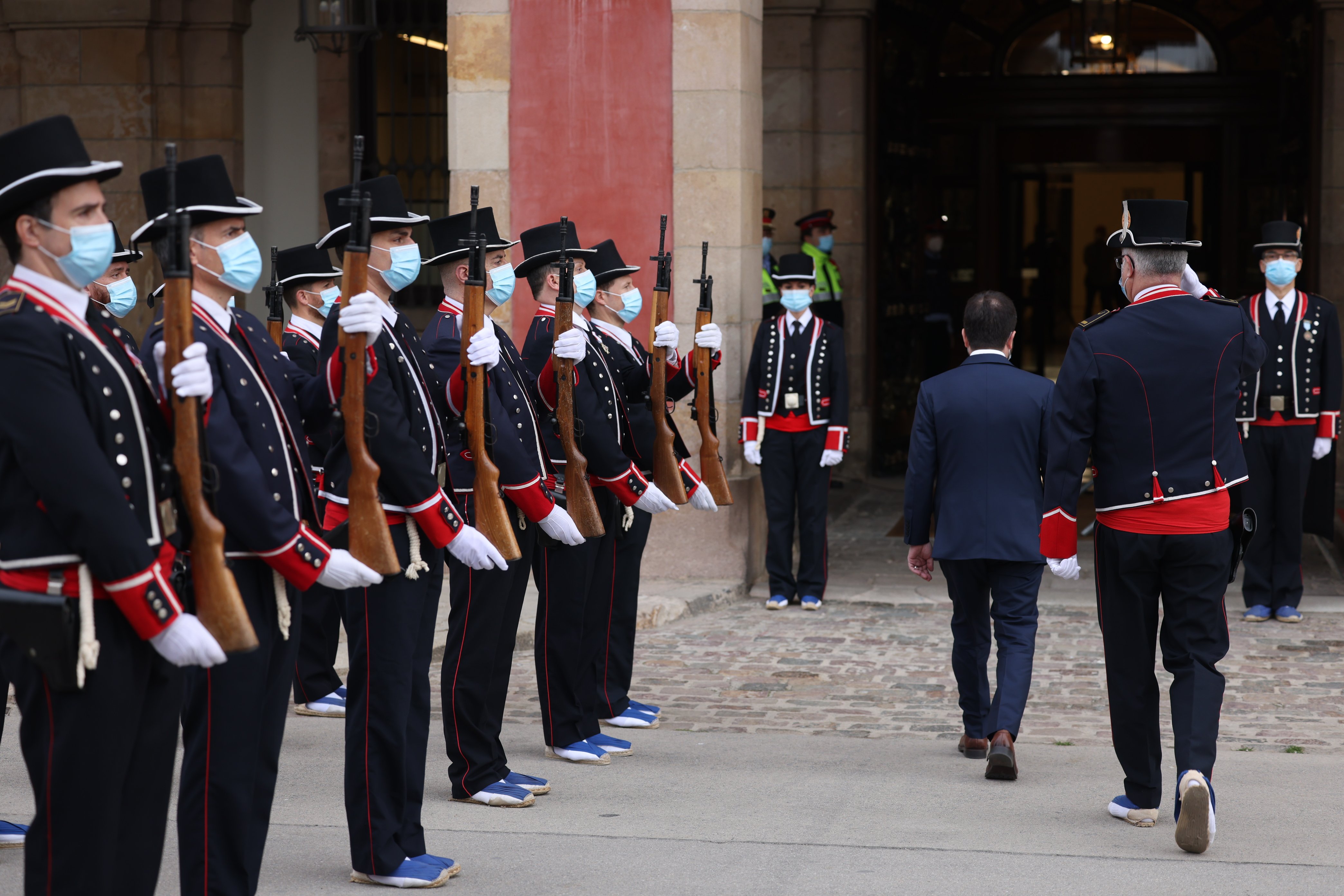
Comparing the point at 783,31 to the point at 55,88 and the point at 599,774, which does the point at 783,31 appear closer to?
the point at 55,88

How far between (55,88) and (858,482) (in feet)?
23.8

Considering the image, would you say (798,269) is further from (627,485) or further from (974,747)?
(974,747)

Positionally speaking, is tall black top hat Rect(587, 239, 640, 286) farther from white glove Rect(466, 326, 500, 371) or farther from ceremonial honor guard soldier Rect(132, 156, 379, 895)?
ceremonial honor guard soldier Rect(132, 156, 379, 895)

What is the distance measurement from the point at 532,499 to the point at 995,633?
6.14ft

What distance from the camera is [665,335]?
6.77 metres

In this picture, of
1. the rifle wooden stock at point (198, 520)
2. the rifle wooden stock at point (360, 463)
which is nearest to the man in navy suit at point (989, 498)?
the rifle wooden stock at point (360, 463)

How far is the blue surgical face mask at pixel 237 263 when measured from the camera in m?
3.98

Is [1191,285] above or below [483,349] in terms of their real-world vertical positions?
above

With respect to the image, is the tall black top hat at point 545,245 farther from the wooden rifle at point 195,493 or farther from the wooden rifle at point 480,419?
the wooden rifle at point 195,493

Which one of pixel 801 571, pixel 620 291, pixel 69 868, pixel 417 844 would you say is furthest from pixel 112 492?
pixel 801 571

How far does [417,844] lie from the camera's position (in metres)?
4.73

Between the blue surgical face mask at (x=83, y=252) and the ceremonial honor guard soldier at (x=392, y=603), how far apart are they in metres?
1.12

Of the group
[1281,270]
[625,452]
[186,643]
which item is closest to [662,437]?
[625,452]

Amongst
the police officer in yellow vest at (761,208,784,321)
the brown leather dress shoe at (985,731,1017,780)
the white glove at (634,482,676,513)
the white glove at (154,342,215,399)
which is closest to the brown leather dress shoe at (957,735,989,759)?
the brown leather dress shoe at (985,731,1017,780)
